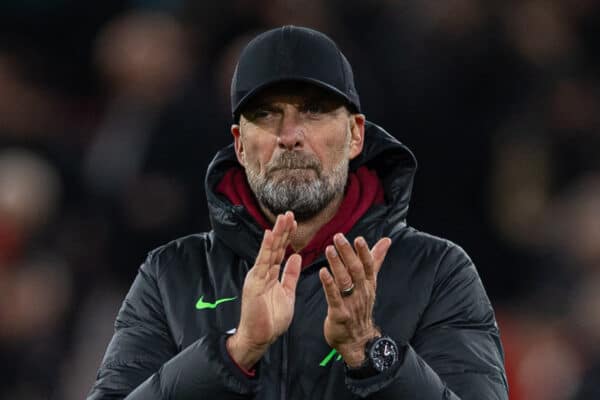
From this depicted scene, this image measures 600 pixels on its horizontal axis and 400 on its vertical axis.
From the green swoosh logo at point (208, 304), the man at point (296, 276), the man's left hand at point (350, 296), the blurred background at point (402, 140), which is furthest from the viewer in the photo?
the blurred background at point (402, 140)

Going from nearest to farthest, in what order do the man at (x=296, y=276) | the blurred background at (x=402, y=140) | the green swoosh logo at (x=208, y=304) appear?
the man at (x=296, y=276), the green swoosh logo at (x=208, y=304), the blurred background at (x=402, y=140)

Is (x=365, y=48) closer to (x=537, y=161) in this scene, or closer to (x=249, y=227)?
(x=537, y=161)

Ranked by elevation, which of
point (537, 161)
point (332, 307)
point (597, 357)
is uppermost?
point (332, 307)

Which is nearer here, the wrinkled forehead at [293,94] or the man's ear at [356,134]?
the wrinkled forehead at [293,94]

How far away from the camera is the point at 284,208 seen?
11.6ft

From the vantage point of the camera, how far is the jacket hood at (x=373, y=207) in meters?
3.52

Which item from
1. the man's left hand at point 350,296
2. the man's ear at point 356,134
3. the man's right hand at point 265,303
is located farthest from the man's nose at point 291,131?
the man's left hand at point 350,296

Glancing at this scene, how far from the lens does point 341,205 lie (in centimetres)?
359

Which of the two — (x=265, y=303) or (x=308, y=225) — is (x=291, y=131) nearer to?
(x=308, y=225)

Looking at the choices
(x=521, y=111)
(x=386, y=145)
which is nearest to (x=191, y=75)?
(x=521, y=111)

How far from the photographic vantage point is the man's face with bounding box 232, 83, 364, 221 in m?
3.51

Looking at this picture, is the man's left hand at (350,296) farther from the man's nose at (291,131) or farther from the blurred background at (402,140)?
the blurred background at (402,140)

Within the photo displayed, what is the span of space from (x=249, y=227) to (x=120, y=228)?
7.24 ft

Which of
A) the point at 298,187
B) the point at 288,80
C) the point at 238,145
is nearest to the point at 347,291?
the point at 298,187
